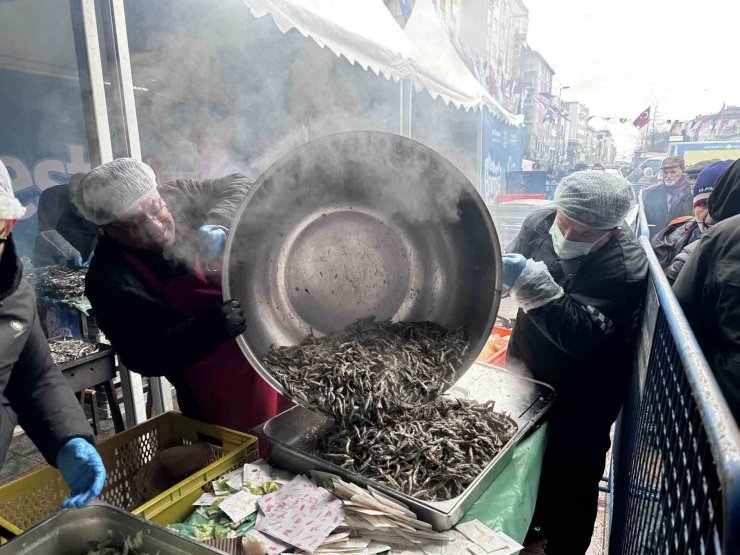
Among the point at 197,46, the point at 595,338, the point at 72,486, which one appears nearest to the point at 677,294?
the point at 595,338

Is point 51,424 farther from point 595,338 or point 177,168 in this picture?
point 177,168

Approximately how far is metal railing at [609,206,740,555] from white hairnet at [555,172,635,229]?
0.37 meters

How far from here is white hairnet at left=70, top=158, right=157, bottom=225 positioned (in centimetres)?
217

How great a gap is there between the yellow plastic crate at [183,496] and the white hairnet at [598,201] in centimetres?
230

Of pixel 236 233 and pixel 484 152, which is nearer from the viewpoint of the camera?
pixel 236 233

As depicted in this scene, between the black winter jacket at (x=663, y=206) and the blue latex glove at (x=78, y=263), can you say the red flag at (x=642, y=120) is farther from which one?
the blue latex glove at (x=78, y=263)

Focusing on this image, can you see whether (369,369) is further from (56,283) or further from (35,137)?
(35,137)

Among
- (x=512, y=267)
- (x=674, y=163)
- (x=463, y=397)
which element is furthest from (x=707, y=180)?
(x=674, y=163)

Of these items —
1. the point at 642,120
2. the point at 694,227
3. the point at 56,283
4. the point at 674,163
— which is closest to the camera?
the point at 56,283

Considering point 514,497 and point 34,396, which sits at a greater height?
point 34,396

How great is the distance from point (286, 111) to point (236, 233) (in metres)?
4.75

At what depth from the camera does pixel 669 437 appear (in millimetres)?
1489

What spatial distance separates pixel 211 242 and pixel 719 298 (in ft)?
8.27

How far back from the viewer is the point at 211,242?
2.35 metres
